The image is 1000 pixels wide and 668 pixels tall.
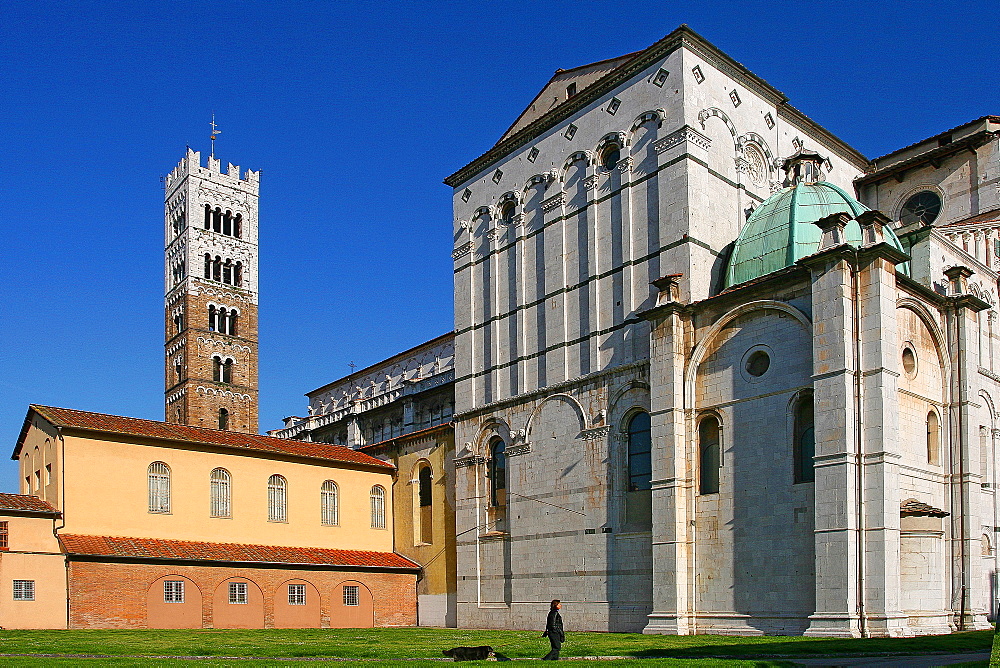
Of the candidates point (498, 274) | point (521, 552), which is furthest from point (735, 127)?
point (521, 552)

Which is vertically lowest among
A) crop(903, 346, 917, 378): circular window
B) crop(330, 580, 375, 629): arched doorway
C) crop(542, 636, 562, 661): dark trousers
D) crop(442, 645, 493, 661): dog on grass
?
crop(330, 580, 375, 629): arched doorway

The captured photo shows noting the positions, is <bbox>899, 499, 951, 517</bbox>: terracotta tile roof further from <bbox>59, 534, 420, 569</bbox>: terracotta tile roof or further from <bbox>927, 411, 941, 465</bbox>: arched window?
<bbox>59, 534, 420, 569</bbox>: terracotta tile roof

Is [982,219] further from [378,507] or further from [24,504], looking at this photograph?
[24,504]

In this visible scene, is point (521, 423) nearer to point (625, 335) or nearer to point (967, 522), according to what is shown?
point (625, 335)

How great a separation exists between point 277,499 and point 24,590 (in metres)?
11.4

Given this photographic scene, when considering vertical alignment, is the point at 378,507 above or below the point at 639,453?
below

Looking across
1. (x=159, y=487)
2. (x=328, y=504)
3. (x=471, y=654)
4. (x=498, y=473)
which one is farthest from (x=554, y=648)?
(x=328, y=504)

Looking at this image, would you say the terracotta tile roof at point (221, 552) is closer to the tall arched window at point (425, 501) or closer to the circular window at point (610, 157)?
the tall arched window at point (425, 501)

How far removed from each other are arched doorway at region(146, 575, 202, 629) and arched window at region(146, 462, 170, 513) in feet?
11.2

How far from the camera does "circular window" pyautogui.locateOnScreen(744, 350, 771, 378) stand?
29281mm

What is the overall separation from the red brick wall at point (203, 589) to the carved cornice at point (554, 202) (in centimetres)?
1807

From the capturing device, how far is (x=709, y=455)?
3047 centimetres

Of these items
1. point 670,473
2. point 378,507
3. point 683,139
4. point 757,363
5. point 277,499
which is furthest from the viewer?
point 378,507

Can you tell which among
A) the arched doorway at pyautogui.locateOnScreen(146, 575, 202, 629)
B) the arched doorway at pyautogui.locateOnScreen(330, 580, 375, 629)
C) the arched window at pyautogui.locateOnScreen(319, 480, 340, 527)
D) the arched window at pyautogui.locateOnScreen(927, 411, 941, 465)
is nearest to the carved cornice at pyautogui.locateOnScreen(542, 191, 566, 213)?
the arched window at pyautogui.locateOnScreen(927, 411, 941, 465)
